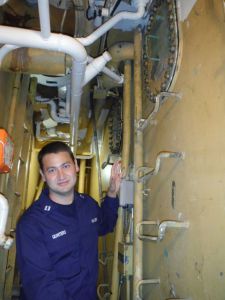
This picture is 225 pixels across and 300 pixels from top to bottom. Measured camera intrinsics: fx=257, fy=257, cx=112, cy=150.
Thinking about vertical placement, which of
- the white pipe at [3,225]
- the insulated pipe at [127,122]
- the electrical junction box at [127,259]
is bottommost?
the electrical junction box at [127,259]

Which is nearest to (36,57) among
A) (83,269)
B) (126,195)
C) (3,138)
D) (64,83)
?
(3,138)

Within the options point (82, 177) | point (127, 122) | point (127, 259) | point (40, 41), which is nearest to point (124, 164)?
point (127, 122)

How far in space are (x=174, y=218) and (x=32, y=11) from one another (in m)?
1.85

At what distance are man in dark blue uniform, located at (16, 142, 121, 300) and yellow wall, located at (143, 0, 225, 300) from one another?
0.50m

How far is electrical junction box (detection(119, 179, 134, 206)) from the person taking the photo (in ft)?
5.70

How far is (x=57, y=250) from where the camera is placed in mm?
1575

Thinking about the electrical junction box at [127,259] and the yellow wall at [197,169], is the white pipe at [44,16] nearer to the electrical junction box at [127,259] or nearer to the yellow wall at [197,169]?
the yellow wall at [197,169]

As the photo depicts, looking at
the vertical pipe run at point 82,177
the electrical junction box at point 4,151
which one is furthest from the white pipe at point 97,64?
the vertical pipe run at point 82,177

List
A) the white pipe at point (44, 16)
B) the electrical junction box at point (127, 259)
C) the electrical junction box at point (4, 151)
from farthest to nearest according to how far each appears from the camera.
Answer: the electrical junction box at point (127, 259)
the electrical junction box at point (4, 151)
the white pipe at point (44, 16)

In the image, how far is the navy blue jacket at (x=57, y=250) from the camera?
1409 mm

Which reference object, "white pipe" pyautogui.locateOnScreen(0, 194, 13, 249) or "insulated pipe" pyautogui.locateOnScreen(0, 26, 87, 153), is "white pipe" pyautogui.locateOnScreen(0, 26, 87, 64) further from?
"white pipe" pyautogui.locateOnScreen(0, 194, 13, 249)

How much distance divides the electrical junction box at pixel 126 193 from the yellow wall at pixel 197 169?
13.6 inches

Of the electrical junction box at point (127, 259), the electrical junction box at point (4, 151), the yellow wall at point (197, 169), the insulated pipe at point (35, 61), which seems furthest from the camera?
the electrical junction box at point (127, 259)

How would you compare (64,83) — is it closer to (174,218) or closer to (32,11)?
(32,11)
